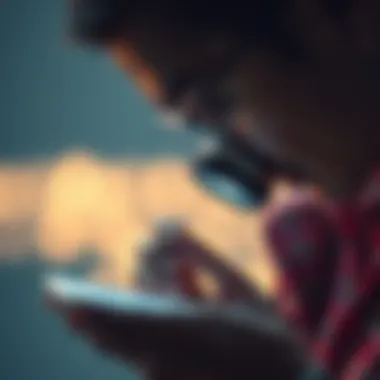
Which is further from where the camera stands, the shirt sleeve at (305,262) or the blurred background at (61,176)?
the blurred background at (61,176)

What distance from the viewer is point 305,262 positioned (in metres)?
0.42

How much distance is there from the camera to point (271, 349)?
39 centimetres

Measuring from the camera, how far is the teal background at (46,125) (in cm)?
114

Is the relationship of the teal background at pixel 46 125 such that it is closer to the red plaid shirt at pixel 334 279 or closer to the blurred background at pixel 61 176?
the blurred background at pixel 61 176

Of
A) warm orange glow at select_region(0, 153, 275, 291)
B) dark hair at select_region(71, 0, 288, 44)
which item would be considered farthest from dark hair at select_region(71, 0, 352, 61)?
warm orange glow at select_region(0, 153, 275, 291)

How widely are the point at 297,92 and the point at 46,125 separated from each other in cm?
84

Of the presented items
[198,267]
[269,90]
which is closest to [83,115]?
[198,267]

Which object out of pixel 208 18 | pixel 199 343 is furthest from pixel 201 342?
pixel 208 18

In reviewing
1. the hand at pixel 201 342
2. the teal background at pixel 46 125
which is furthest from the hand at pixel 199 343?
the teal background at pixel 46 125

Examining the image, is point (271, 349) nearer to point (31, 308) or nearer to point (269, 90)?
point (269, 90)

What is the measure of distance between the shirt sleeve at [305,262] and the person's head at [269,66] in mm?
42

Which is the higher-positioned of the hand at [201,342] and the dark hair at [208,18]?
the dark hair at [208,18]

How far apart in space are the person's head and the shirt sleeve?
42 mm

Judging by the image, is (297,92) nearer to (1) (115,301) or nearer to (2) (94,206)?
(1) (115,301)
